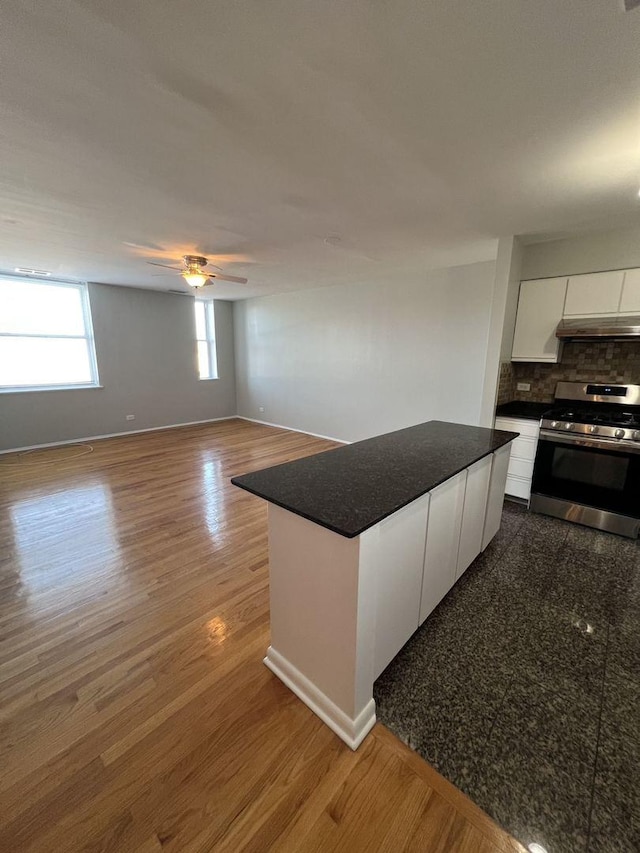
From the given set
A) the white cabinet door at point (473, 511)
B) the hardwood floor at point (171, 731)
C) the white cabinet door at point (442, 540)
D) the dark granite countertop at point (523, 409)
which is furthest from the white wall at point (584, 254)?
the hardwood floor at point (171, 731)

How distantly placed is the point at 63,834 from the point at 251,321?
22.3 ft

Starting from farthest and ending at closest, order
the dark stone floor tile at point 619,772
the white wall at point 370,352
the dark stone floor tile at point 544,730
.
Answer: the white wall at point 370,352, the dark stone floor tile at point 544,730, the dark stone floor tile at point 619,772

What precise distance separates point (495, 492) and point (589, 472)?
3.61 feet

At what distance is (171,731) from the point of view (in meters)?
1.35

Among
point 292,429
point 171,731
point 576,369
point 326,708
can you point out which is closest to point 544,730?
point 326,708

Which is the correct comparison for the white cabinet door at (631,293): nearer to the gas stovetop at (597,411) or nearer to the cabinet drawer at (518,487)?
the gas stovetop at (597,411)

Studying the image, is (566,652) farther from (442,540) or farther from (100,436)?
(100,436)

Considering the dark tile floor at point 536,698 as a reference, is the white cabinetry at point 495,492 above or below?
above

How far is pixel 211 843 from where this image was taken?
1.04 metres

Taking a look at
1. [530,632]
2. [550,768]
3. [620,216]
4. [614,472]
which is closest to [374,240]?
[620,216]

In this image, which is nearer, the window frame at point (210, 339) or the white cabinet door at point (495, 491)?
the white cabinet door at point (495, 491)

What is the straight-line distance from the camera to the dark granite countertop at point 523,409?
3170 millimetres

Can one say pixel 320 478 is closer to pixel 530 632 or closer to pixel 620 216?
pixel 530 632

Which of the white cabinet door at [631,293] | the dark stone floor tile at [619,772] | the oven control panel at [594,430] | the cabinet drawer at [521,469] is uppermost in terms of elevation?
the white cabinet door at [631,293]
